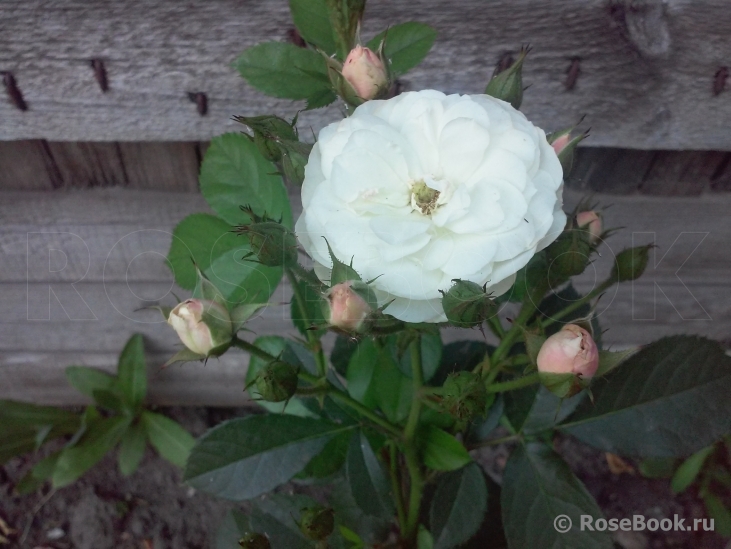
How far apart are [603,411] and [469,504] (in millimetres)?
178

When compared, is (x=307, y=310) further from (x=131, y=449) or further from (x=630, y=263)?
(x=131, y=449)

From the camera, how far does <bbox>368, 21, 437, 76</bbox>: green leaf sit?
1.87ft

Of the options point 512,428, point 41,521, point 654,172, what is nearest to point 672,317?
point 654,172

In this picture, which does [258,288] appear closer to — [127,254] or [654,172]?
[127,254]

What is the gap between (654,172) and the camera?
2.94 ft

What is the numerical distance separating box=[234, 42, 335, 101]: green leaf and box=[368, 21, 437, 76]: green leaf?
7cm

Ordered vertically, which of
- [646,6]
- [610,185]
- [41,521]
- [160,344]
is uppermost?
[646,6]

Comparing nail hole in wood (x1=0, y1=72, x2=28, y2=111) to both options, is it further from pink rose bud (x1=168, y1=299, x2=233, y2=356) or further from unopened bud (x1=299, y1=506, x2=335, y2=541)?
unopened bud (x1=299, y1=506, x2=335, y2=541)

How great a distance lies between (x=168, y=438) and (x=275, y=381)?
2.50 feet

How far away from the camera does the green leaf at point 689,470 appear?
105 cm

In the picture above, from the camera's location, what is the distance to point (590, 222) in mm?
542

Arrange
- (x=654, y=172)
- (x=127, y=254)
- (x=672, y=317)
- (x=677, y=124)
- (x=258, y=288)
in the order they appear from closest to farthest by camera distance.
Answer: (x=258, y=288), (x=677, y=124), (x=654, y=172), (x=127, y=254), (x=672, y=317)

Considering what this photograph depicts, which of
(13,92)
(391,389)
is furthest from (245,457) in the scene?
(13,92)

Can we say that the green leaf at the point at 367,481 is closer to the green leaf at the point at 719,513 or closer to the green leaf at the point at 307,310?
the green leaf at the point at 307,310
